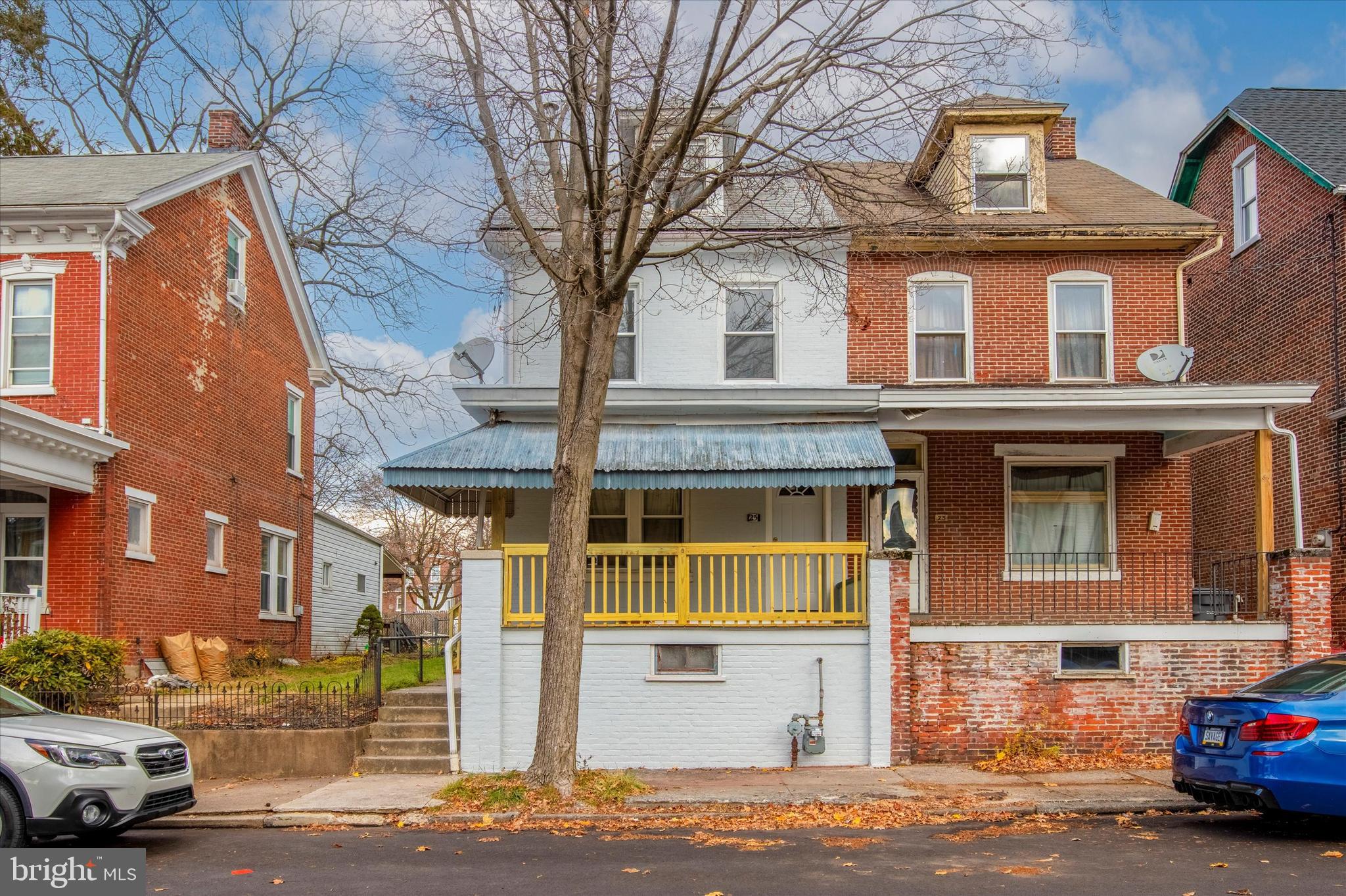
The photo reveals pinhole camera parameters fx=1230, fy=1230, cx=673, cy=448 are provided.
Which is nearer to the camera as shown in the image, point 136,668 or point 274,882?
point 274,882

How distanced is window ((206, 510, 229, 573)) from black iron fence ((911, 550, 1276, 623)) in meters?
11.8

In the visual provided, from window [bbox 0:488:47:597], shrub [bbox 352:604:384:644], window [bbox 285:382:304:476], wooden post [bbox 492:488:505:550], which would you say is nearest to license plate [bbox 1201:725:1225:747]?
wooden post [bbox 492:488:505:550]

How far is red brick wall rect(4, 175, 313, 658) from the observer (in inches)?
667

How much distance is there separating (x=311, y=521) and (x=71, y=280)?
34.4 feet

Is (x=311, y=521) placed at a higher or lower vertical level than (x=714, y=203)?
lower

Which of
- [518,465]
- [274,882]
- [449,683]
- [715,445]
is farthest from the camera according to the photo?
[715,445]

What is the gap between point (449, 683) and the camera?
44.3 ft

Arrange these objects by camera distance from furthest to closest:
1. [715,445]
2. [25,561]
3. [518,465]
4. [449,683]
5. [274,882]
A: 1. [25,561]
2. [715,445]
3. [518,465]
4. [449,683]
5. [274,882]

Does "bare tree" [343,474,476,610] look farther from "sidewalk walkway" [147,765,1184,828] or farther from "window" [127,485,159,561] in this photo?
"sidewalk walkway" [147,765,1184,828]

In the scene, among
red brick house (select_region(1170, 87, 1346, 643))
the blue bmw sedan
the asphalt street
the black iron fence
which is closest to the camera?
the asphalt street

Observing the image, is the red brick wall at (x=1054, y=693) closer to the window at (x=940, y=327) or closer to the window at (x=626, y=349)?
the window at (x=940, y=327)

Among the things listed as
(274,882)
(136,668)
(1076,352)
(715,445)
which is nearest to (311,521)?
(136,668)

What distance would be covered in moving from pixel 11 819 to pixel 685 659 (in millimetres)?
7192

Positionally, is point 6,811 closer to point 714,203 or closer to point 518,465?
point 518,465
